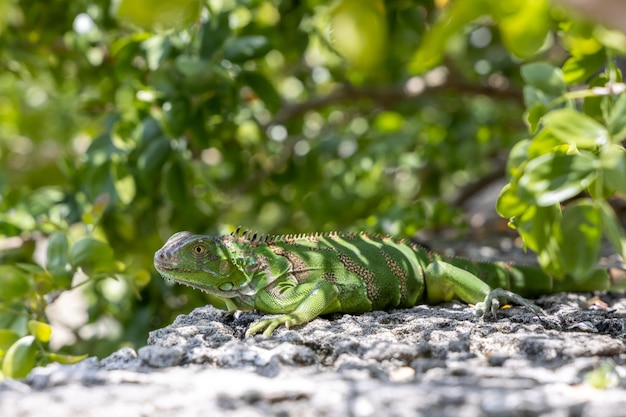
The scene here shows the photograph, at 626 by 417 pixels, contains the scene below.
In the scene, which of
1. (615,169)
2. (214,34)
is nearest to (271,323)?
(615,169)

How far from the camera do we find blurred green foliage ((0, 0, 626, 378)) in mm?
1947

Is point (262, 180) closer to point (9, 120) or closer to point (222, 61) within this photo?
point (222, 61)

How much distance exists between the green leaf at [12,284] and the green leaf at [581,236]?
2456 millimetres

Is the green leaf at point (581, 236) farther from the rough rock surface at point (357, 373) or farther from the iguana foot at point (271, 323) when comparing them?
the iguana foot at point (271, 323)

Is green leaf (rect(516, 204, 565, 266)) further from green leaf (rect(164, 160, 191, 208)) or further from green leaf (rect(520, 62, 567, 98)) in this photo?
green leaf (rect(164, 160, 191, 208))

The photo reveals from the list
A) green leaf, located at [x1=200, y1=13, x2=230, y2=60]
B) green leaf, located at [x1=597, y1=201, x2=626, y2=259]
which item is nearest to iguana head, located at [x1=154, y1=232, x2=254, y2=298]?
green leaf, located at [x1=200, y1=13, x2=230, y2=60]

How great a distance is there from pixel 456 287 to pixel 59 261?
1.83m

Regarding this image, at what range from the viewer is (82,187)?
15.2ft

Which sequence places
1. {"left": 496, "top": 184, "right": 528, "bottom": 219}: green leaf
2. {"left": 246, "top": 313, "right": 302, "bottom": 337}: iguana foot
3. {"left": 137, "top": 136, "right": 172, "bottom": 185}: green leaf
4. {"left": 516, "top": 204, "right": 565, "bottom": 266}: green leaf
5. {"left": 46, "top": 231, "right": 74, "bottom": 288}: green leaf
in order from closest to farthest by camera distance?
1. {"left": 516, "top": 204, "right": 565, "bottom": 266}: green leaf
2. {"left": 496, "top": 184, "right": 528, "bottom": 219}: green leaf
3. {"left": 246, "top": 313, "right": 302, "bottom": 337}: iguana foot
4. {"left": 46, "top": 231, "right": 74, "bottom": 288}: green leaf
5. {"left": 137, "top": 136, "right": 172, "bottom": 185}: green leaf

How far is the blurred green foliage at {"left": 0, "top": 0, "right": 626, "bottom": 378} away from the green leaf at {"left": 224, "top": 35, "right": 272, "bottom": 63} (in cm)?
1

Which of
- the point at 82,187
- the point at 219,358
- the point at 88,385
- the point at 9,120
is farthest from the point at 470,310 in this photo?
the point at 9,120

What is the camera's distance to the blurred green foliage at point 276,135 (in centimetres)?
195

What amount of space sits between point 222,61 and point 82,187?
121 cm

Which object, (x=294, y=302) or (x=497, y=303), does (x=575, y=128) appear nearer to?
(x=497, y=303)
